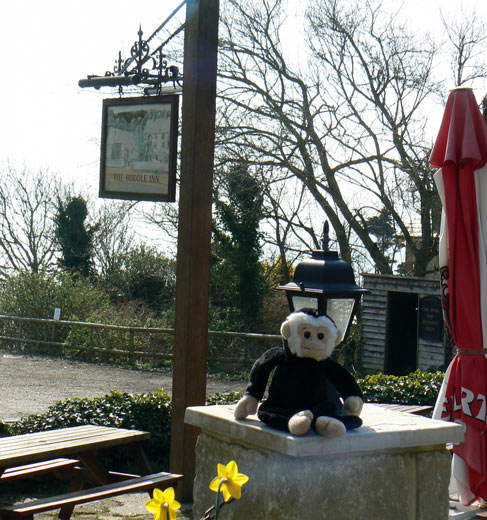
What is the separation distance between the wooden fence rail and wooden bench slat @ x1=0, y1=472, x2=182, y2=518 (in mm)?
12366

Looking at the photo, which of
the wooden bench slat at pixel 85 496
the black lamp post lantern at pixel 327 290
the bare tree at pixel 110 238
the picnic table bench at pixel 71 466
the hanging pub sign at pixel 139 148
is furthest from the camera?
the bare tree at pixel 110 238

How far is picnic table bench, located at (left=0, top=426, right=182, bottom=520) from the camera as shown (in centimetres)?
432

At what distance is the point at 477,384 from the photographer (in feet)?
14.9

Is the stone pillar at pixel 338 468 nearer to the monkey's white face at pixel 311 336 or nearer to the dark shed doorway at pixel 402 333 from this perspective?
the monkey's white face at pixel 311 336

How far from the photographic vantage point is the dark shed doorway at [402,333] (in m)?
18.3

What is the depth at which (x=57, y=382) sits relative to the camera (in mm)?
14977

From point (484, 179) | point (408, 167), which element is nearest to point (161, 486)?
point (484, 179)

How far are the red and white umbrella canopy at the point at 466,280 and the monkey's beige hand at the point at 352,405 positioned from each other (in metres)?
1.83

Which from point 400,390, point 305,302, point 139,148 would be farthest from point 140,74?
point 400,390

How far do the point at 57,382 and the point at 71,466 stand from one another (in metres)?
9.86

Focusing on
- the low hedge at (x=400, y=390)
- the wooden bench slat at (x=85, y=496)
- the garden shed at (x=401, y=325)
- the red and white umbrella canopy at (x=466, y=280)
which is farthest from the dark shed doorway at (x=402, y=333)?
the wooden bench slat at (x=85, y=496)

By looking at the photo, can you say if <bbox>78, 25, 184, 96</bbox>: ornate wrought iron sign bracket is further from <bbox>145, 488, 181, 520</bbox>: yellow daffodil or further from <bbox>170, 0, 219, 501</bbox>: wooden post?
<bbox>145, 488, 181, 520</bbox>: yellow daffodil

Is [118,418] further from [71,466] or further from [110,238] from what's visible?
[110,238]

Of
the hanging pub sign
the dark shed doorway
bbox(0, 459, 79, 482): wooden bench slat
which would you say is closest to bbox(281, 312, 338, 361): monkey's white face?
the hanging pub sign
